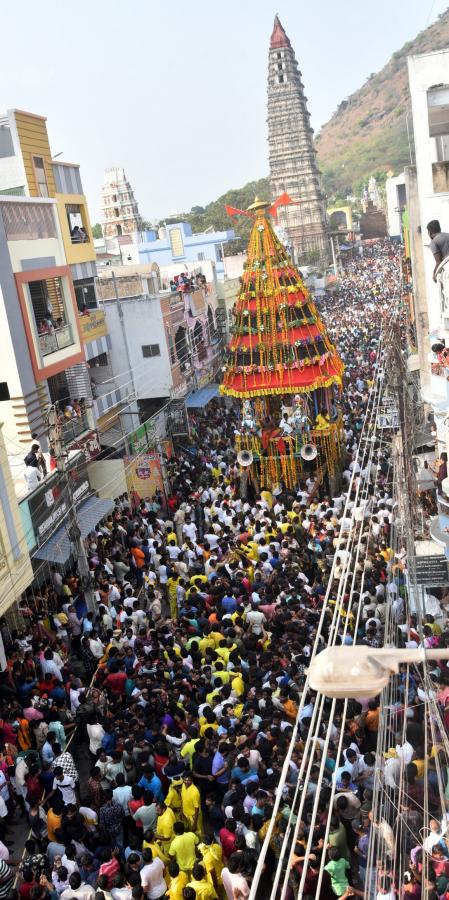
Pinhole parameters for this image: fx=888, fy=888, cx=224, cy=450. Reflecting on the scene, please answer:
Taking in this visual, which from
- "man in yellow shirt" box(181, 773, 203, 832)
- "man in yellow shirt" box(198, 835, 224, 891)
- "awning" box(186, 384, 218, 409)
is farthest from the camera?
"awning" box(186, 384, 218, 409)

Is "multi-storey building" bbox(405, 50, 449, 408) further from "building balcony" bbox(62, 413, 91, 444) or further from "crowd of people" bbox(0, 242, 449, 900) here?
"building balcony" bbox(62, 413, 91, 444)

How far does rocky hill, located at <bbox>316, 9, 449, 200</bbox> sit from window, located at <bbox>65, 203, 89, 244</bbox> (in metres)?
118

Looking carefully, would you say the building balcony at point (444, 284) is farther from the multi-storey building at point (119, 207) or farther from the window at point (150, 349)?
the multi-storey building at point (119, 207)

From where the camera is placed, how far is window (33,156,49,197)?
792 inches

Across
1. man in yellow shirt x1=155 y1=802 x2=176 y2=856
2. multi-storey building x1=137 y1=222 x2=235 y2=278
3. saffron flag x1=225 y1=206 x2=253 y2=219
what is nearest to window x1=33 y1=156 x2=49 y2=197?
saffron flag x1=225 y1=206 x2=253 y2=219

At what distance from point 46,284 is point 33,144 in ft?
12.4

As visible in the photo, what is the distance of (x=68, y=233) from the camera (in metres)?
21.0

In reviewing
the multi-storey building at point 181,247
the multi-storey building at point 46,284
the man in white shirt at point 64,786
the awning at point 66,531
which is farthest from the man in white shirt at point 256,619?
the multi-storey building at point 181,247

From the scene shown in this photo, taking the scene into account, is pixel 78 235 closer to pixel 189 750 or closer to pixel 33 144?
pixel 33 144

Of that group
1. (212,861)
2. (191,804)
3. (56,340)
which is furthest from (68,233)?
(212,861)

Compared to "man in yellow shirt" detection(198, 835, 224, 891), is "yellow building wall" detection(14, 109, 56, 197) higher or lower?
higher

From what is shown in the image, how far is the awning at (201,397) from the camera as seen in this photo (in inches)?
1057

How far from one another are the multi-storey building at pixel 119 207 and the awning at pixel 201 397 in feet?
119

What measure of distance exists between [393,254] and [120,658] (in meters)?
64.7
